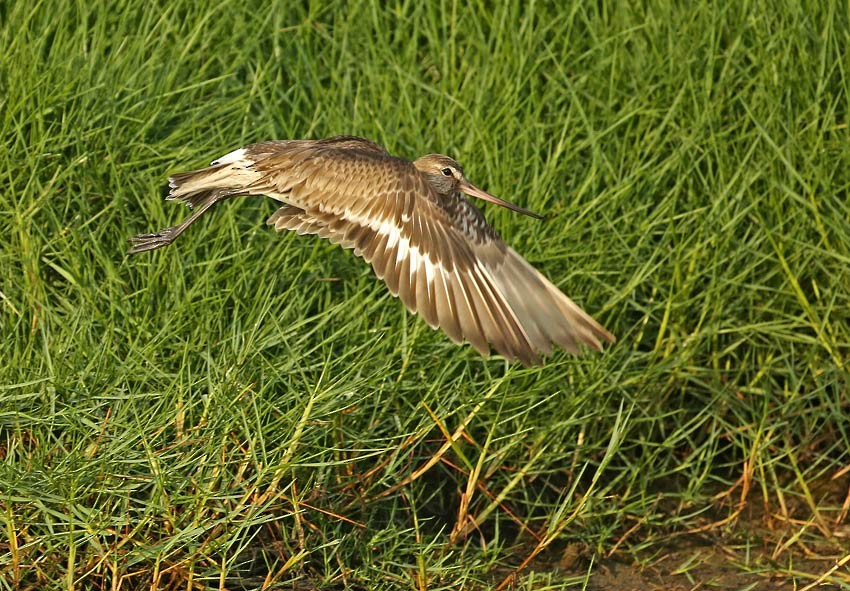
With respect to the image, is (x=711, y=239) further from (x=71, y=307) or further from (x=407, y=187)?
(x=71, y=307)

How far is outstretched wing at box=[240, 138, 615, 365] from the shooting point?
427 cm

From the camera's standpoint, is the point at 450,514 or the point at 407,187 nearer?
the point at 407,187

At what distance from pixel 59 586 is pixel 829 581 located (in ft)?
7.73

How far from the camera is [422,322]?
4.71 meters

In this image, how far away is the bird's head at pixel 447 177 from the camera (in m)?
4.71

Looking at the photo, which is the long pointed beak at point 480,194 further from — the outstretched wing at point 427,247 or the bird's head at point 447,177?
the outstretched wing at point 427,247

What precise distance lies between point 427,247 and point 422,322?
0.40 m

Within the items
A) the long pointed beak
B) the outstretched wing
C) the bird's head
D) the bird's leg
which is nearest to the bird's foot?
the bird's leg

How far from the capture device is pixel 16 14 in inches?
214

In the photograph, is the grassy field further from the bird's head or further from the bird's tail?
the bird's head

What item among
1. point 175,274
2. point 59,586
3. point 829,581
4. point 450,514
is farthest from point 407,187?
point 829,581

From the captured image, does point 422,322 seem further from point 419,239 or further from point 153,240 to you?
point 153,240

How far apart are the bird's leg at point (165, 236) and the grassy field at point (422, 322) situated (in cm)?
9

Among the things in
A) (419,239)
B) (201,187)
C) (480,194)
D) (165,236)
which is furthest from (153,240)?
(480,194)
